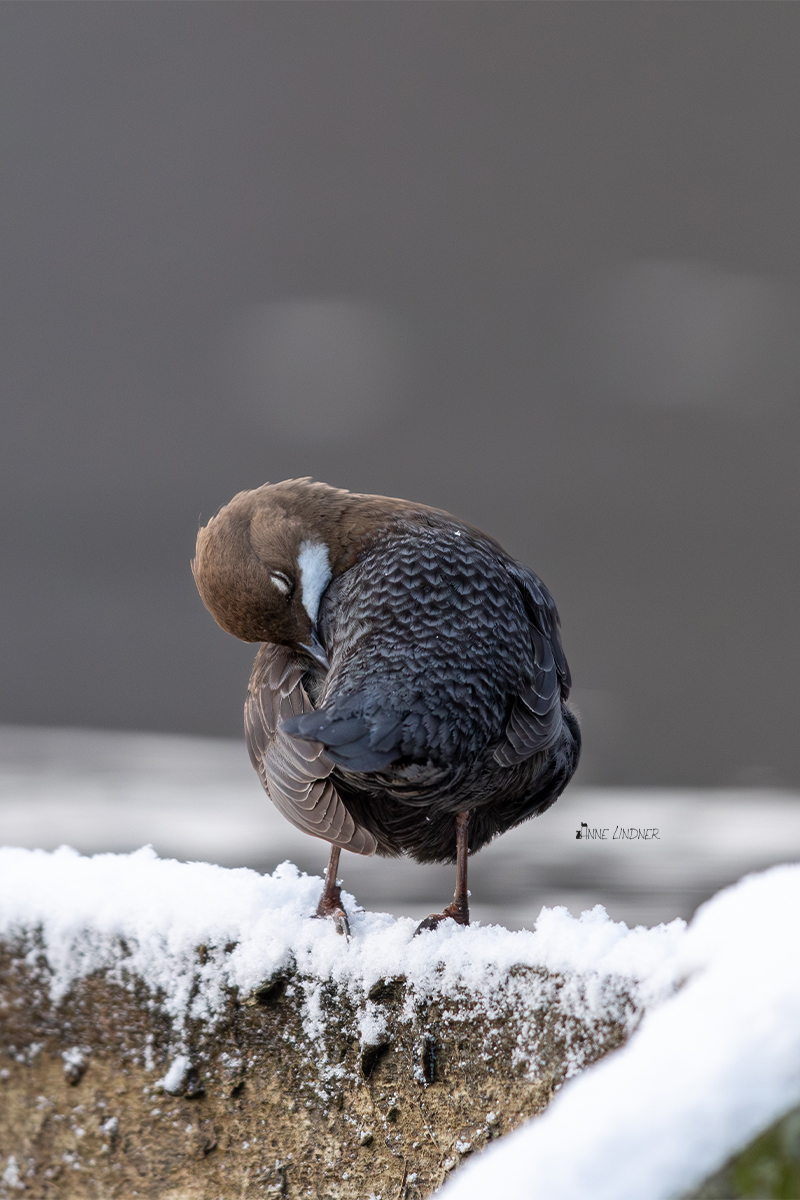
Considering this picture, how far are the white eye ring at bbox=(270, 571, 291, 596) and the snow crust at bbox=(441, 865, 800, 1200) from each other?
850 millimetres

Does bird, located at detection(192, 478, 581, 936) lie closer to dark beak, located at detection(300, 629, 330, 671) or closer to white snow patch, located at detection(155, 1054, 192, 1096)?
dark beak, located at detection(300, 629, 330, 671)

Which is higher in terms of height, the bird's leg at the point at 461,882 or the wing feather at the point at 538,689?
the wing feather at the point at 538,689

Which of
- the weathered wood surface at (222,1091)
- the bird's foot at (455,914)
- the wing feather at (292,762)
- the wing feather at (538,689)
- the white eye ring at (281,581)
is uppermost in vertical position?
the white eye ring at (281,581)

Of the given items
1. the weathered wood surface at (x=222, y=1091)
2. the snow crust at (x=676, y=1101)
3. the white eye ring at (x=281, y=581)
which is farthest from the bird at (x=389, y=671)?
the snow crust at (x=676, y=1101)

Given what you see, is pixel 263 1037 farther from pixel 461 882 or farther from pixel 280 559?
pixel 280 559

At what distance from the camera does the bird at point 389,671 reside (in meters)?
1.30

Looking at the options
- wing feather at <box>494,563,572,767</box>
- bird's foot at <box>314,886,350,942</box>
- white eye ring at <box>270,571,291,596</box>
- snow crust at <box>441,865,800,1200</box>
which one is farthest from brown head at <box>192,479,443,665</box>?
snow crust at <box>441,865,800,1200</box>

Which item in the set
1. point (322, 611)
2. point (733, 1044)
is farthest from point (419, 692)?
point (733, 1044)

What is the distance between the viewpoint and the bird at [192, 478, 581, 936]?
4.27 ft

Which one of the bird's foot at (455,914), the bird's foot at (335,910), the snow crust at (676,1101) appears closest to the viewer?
the snow crust at (676,1101)

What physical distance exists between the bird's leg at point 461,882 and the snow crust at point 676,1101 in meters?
0.60

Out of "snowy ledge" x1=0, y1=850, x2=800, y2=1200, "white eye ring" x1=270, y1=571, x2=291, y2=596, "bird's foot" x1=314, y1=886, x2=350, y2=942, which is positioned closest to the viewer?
"snowy ledge" x1=0, y1=850, x2=800, y2=1200

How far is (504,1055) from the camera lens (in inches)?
42.4

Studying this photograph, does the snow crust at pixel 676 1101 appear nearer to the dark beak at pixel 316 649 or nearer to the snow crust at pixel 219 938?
the snow crust at pixel 219 938
